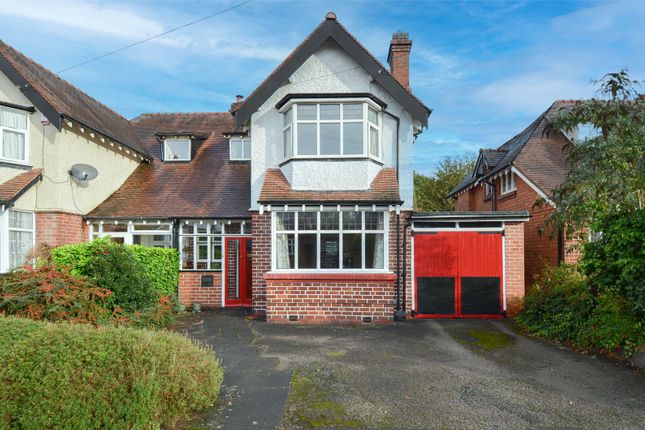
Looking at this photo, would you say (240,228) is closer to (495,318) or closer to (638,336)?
(495,318)

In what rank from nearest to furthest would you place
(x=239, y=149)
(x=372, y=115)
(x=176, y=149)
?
(x=372, y=115), (x=239, y=149), (x=176, y=149)

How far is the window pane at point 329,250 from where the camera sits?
447 inches

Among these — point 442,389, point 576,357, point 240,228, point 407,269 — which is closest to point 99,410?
point 442,389

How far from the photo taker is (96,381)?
455 centimetres

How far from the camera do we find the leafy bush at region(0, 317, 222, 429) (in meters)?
4.43

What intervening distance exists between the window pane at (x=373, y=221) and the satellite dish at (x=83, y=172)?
8.17m

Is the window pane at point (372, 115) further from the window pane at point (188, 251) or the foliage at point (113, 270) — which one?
the foliage at point (113, 270)

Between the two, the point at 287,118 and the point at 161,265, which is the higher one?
the point at 287,118

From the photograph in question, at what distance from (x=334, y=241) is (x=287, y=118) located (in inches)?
138

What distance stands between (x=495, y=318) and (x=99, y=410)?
382 inches

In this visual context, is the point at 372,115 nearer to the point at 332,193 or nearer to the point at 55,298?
the point at 332,193

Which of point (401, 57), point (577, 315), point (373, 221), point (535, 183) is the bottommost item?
point (577, 315)

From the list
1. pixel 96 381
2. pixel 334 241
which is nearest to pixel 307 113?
pixel 334 241

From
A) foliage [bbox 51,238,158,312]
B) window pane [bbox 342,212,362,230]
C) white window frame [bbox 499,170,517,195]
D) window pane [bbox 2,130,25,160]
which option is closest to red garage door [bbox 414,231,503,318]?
window pane [bbox 342,212,362,230]
